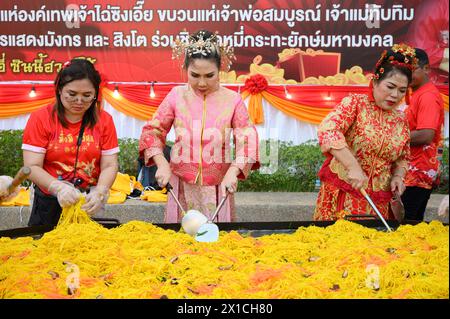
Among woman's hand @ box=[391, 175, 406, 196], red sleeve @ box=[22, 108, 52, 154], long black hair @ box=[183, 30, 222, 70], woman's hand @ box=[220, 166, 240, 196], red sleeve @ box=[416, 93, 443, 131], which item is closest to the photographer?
red sleeve @ box=[22, 108, 52, 154]

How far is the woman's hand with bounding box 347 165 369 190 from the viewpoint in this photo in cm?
316

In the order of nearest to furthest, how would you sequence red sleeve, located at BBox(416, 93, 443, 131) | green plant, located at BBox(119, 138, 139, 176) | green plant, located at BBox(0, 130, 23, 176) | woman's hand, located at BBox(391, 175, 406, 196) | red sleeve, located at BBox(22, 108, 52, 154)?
red sleeve, located at BBox(22, 108, 52, 154), woman's hand, located at BBox(391, 175, 406, 196), red sleeve, located at BBox(416, 93, 443, 131), green plant, located at BBox(0, 130, 23, 176), green plant, located at BBox(119, 138, 139, 176)

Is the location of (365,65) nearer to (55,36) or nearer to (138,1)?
(138,1)

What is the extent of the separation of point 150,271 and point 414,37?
17.7ft

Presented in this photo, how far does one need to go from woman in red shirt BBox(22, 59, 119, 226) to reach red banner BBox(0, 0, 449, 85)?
12.2 ft

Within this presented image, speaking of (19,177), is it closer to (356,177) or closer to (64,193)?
(64,193)

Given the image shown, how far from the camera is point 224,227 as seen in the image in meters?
3.04

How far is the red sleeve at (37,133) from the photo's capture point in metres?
3.07

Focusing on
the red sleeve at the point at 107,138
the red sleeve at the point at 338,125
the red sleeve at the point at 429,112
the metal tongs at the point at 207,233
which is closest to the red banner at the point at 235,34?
the red sleeve at the point at 429,112

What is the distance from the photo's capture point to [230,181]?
3.20m

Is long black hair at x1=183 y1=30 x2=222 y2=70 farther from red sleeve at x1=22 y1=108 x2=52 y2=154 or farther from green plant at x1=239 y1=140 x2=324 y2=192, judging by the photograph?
green plant at x1=239 y1=140 x2=324 y2=192

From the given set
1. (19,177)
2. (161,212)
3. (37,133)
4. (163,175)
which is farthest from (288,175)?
(19,177)

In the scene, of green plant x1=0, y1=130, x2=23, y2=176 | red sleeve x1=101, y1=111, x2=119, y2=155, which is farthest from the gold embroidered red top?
green plant x1=0, y1=130, x2=23, y2=176

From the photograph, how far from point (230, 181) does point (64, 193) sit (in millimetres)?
840
